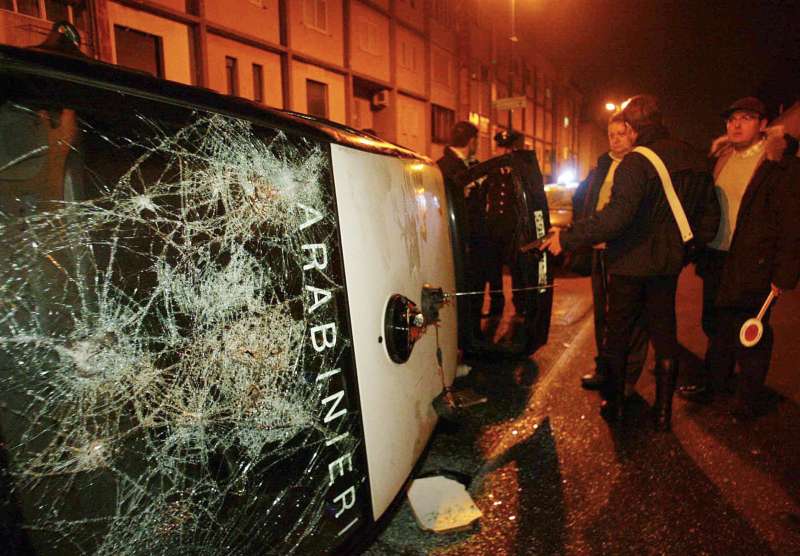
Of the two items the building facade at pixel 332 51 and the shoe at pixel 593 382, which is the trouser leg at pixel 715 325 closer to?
the shoe at pixel 593 382

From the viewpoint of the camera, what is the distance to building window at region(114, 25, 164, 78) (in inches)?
276

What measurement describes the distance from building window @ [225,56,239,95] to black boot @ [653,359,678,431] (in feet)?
28.0

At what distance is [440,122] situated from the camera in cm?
1720

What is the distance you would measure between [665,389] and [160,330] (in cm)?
281

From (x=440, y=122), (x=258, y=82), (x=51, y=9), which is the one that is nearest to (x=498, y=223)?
(x=51, y=9)

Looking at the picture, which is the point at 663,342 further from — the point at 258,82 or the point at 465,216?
the point at 258,82

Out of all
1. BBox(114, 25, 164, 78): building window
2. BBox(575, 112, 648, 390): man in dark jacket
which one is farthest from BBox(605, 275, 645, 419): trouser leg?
BBox(114, 25, 164, 78): building window

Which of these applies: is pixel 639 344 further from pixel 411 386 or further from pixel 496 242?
pixel 411 386

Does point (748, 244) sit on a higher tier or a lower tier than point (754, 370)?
higher

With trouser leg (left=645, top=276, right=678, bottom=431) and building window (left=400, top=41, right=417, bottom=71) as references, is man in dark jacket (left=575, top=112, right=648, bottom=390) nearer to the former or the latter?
trouser leg (left=645, top=276, right=678, bottom=431)

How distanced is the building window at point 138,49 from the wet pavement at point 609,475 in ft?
22.3

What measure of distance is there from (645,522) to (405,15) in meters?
15.0

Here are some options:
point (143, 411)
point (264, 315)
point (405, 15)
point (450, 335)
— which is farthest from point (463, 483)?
point (405, 15)

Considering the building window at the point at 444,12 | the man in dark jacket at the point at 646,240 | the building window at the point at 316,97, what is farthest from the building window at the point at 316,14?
the man in dark jacket at the point at 646,240
